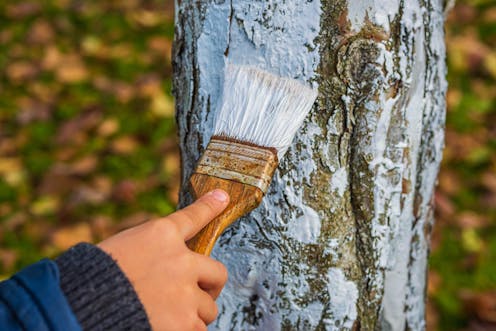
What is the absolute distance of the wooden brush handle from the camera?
3.03 ft

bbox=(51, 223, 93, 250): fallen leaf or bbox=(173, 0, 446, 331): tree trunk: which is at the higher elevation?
bbox=(173, 0, 446, 331): tree trunk

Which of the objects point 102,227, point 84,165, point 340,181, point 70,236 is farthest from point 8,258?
point 340,181

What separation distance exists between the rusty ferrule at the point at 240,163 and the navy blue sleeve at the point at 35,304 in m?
0.33

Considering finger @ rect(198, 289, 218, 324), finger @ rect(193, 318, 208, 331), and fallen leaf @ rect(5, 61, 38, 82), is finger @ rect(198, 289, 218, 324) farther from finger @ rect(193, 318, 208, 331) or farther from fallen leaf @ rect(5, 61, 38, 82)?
fallen leaf @ rect(5, 61, 38, 82)

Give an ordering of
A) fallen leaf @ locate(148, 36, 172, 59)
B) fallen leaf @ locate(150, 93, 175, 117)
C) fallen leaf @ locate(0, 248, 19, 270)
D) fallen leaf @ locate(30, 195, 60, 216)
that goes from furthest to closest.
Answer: fallen leaf @ locate(148, 36, 172, 59) < fallen leaf @ locate(150, 93, 175, 117) < fallen leaf @ locate(30, 195, 60, 216) < fallen leaf @ locate(0, 248, 19, 270)

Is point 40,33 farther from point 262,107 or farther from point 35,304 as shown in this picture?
point 35,304

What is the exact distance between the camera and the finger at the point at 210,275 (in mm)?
879

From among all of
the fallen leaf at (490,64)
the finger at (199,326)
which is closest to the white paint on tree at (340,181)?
the finger at (199,326)

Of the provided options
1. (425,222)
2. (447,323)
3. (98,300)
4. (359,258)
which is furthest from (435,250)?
(98,300)

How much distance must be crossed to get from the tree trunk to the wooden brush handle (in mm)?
88

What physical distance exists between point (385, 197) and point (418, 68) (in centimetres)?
25

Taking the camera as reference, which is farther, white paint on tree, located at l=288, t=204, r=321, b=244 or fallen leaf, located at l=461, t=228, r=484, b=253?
fallen leaf, located at l=461, t=228, r=484, b=253

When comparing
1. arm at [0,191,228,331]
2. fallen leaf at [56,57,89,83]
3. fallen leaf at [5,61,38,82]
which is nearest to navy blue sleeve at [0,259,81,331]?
arm at [0,191,228,331]

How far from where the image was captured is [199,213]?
0.89 meters
